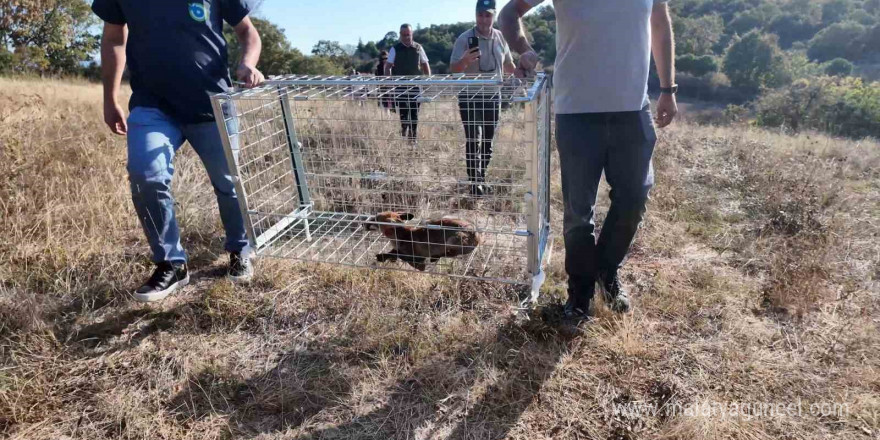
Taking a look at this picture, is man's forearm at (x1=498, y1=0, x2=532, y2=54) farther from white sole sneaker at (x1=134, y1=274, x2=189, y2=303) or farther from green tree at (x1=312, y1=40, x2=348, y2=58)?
green tree at (x1=312, y1=40, x2=348, y2=58)

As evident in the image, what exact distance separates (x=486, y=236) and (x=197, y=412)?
1858 millimetres

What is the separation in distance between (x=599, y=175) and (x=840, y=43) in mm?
69071

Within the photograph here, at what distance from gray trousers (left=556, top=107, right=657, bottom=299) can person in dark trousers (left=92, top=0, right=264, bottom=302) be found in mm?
1556

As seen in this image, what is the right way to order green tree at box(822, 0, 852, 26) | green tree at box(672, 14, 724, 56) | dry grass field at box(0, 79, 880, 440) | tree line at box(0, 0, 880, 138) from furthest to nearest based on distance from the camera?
green tree at box(822, 0, 852, 26), green tree at box(672, 14, 724, 56), tree line at box(0, 0, 880, 138), dry grass field at box(0, 79, 880, 440)

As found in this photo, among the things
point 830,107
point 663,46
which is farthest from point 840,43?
point 663,46

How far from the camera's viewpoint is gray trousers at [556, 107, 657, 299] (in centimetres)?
201

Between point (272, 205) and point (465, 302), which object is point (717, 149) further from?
point (272, 205)

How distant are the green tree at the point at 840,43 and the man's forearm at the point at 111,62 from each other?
222ft

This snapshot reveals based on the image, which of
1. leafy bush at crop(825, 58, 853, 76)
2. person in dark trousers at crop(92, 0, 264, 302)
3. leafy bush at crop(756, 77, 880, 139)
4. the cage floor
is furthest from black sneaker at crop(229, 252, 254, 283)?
leafy bush at crop(825, 58, 853, 76)

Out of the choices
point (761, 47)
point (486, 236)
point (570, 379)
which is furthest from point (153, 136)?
point (761, 47)

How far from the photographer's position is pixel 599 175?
6.95 feet

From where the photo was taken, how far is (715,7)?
67.6 m

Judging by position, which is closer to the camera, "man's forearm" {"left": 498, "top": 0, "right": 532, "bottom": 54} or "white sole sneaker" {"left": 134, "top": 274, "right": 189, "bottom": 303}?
"man's forearm" {"left": 498, "top": 0, "right": 532, "bottom": 54}

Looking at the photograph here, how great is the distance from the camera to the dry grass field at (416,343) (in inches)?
69.1
